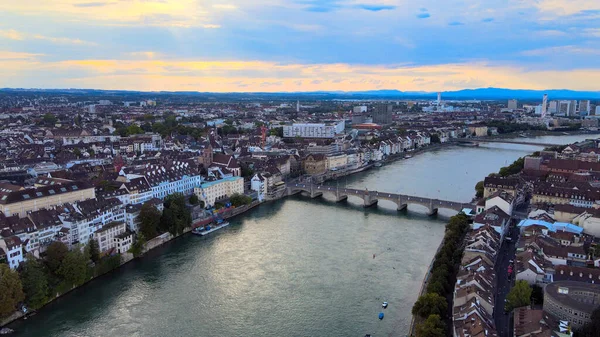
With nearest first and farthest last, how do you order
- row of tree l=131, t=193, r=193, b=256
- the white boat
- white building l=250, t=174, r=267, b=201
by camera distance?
row of tree l=131, t=193, r=193, b=256 → the white boat → white building l=250, t=174, r=267, b=201

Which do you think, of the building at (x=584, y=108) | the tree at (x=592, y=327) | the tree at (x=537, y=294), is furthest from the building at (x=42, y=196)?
the building at (x=584, y=108)

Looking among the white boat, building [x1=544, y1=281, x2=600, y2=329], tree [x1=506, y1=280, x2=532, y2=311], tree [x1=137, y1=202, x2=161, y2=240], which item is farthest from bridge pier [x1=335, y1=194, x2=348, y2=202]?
building [x1=544, y1=281, x2=600, y2=329]

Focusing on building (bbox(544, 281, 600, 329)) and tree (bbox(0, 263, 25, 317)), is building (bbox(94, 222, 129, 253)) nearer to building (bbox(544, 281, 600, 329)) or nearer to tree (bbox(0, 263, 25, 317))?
tree (bbox(0, 263, 25, 317))

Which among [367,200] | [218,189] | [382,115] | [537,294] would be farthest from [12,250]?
[382,115]

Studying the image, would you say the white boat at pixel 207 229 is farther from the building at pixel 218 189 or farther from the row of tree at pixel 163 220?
the building at pixel 218 189

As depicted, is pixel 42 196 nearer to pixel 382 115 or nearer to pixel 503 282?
pixel 503 282

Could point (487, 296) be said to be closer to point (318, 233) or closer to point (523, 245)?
point (523, 245)

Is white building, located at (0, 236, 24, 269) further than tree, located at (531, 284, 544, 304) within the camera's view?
Yes
